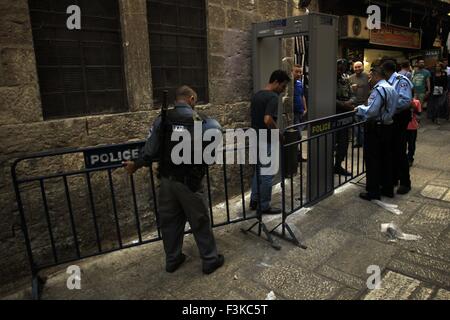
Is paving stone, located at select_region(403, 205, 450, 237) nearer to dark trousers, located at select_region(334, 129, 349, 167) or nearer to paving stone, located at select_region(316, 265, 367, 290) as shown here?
paving stone, located at select_region(316, 265, 367, 290)

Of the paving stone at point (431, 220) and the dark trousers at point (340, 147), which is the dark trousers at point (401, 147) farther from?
the dark trousers at point (340, 147)

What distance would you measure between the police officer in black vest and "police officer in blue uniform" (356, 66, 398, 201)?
Result: 8.22 feet

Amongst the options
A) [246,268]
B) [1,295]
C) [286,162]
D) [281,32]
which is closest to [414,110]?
[281,32]

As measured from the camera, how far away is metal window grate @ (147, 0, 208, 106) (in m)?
4.54

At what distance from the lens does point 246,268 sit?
3375 millimetres

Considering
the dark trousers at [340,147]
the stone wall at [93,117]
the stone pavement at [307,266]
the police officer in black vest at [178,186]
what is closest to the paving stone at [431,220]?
the stone pavement at [307,266]

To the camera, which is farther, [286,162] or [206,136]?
[286,162]

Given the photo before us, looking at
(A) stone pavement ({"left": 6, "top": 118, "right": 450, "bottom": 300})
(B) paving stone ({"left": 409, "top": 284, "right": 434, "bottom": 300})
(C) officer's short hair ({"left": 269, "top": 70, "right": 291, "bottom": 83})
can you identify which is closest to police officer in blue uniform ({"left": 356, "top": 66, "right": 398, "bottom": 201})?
(A) stone pavement ({"left": 6, "top": 118, "right": 450, "bottom": 300})

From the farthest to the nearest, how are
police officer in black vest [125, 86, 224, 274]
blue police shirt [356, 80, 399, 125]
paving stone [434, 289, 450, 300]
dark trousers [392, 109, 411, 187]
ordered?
dark trousers [392, 109, 411, 187], blue police shirt [356, 80, 399, 125], police officer in black vest [125, 86, 224, 274], paving stone [434, 289, 450, 300]

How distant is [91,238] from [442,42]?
1944 centimetres

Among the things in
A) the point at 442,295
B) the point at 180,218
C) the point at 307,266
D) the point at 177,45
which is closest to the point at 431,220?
the point at 442,295
